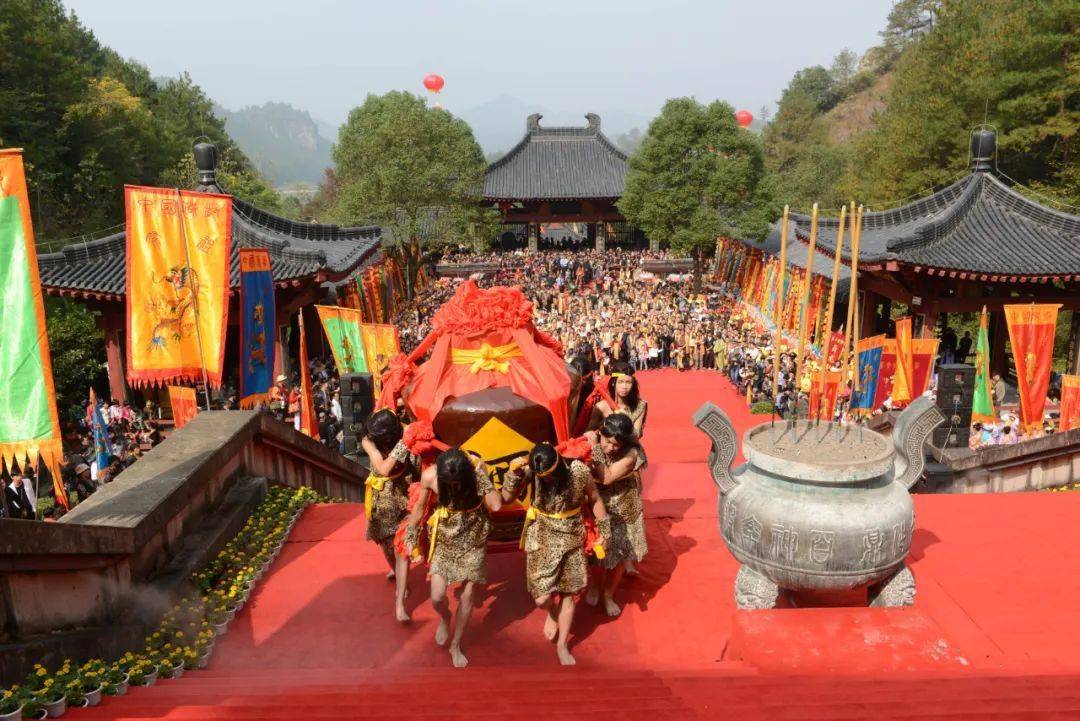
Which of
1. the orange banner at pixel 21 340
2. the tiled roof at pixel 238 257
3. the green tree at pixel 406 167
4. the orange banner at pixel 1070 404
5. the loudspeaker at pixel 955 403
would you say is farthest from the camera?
the green tree at pixel 406 167

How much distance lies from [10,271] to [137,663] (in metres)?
1.97

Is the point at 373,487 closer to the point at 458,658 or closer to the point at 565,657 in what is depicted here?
the point at 458,658

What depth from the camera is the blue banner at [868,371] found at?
426 inches

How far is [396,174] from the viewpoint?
936 inches

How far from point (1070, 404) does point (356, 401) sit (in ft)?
28.7

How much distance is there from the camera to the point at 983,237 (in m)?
14.3

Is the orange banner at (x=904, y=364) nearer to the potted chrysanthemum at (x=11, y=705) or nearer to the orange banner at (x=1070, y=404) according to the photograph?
the orange banner at (x=1070, y=404)

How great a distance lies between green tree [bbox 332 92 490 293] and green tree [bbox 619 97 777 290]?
20.9ft

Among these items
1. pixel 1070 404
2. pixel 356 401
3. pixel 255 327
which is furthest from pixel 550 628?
pixel 1070 404

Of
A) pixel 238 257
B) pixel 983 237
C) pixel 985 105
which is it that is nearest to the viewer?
pixel 238 257

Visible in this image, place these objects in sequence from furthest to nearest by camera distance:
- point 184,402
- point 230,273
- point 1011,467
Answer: point 230,273, point 184,402, point 1011,467

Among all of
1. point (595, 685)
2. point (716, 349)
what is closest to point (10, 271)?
point (595, 685)

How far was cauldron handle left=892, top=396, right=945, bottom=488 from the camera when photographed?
4.16 metres

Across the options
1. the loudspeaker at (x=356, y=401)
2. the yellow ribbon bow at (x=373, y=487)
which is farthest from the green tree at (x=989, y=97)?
the yellow ribbon bow at (x=373, y=487)
